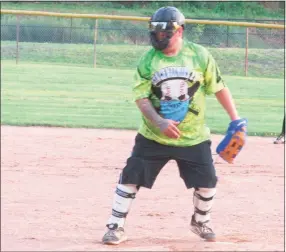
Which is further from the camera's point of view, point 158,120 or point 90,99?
point 90,99

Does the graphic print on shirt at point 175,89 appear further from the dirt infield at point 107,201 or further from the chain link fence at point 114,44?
the chain link fence at point 114,44

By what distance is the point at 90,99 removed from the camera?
65.7ft

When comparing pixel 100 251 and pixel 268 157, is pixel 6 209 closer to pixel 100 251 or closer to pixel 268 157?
pixel 100 251

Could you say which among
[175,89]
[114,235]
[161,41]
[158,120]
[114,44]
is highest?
[161,41]

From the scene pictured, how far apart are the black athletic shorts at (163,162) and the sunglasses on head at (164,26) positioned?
0.76 m

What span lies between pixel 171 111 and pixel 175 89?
0.15m

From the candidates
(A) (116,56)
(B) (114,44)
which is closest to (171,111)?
(A) (116,56)

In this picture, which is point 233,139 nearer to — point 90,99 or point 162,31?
point 162,31

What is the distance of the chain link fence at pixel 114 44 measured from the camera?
2480 cm

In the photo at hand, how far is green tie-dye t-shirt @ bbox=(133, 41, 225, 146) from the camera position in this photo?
19.5 feet

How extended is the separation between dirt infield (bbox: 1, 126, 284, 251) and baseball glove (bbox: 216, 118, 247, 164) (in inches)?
24.9

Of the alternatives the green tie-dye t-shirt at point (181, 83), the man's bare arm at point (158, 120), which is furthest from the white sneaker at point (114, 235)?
the man's bare arm at point (158, 120)

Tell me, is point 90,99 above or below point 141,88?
below

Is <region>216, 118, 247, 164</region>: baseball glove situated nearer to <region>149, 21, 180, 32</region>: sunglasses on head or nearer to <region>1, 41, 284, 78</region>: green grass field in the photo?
<region>149, 21, 180, 32</region>: sunglasses on head
